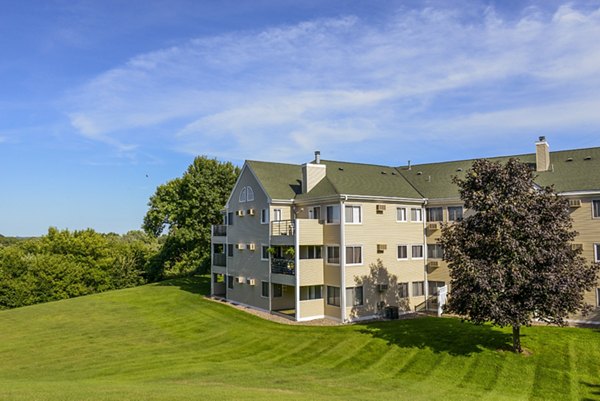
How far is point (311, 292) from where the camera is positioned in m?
30.7

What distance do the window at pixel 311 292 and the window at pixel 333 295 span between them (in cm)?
72

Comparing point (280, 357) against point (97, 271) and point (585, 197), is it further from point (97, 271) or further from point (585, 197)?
point (97, 271)

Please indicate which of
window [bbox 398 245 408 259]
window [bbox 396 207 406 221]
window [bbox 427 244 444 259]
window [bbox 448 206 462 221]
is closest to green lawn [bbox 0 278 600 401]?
window [bbox 398 245 408 259]

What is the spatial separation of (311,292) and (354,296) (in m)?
3.13

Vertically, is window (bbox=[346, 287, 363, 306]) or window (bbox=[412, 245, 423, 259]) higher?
window (bbox=[412, 245, 423, 259])

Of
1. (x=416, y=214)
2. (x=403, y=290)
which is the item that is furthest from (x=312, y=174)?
(x=403, y=290)

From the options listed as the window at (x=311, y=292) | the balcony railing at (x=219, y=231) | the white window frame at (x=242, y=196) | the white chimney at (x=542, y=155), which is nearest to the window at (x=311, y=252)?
the window at (x=311, y=292)

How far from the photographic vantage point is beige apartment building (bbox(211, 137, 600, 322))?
29.3m

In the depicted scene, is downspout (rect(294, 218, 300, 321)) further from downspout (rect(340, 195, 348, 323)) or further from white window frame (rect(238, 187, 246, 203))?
white window frame (rect(238, 187, 246, 203))

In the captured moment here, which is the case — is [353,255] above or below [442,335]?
above

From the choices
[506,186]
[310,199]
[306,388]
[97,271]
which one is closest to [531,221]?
[506,186]

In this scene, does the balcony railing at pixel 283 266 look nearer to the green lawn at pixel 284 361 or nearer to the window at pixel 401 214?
the green lawn at pixel 284 361

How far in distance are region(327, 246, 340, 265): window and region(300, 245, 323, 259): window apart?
92 centimetres

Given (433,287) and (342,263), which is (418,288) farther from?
(342,263)
